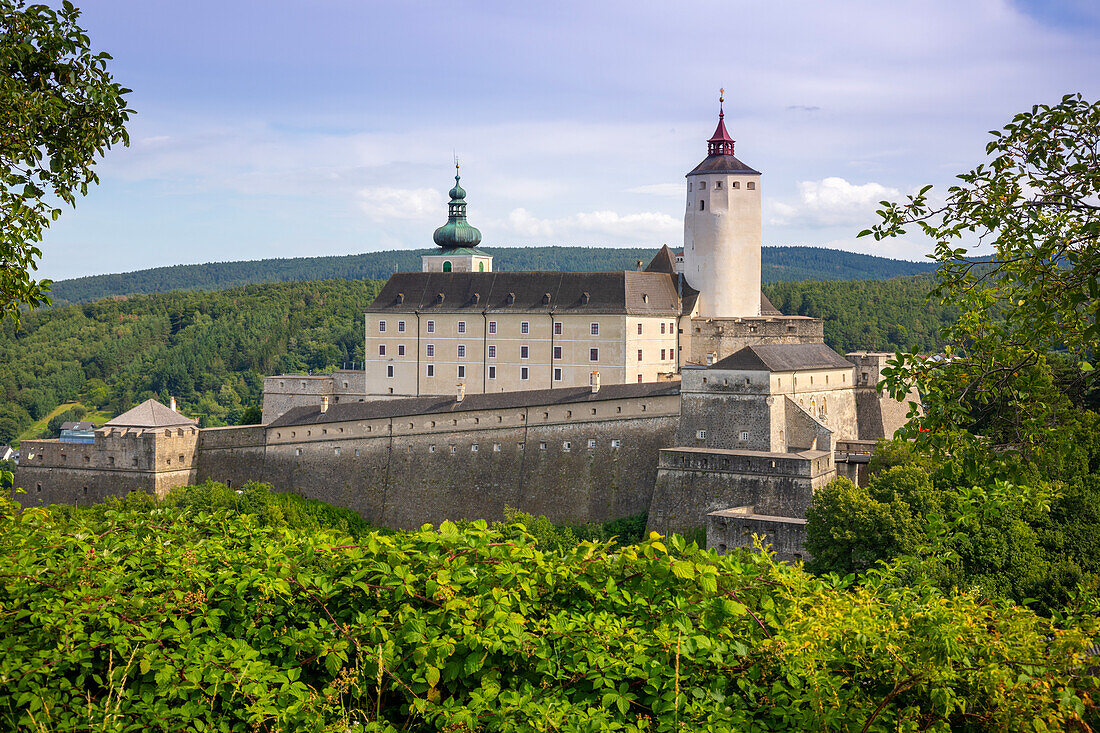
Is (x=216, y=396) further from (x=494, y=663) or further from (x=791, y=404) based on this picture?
(x=494, y=663)

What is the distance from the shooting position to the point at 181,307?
13625 cm

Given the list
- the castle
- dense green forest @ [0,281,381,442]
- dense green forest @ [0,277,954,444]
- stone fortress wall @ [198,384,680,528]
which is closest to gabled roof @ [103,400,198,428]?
the castle

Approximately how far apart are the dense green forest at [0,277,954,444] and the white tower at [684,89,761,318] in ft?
145

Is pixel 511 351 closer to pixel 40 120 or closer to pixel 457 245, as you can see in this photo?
pixel 457 245

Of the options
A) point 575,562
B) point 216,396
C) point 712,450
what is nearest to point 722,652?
point 575,562

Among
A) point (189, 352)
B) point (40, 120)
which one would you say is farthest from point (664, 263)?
point (189, 352)

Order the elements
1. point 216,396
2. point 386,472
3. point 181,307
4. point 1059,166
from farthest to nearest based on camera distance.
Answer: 1. point 181,307
2. point 216,396
3. point 386,472
4. point 1059,166

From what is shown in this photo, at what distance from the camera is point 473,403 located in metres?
40.6

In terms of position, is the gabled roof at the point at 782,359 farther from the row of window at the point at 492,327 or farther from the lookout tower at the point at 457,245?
the lookout tower at the point at 457,245

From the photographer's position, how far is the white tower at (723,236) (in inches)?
1860

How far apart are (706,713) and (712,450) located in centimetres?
2809

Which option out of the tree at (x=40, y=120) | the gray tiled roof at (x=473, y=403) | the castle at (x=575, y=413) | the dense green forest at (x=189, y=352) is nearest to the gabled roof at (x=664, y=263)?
the castle at (x=575, y=413)

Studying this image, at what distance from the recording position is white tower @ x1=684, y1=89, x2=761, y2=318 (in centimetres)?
4725

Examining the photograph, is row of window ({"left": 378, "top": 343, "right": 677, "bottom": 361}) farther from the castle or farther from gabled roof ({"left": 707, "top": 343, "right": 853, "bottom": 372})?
gabled roof ({"left": 707, "top": 343, "right": 853, "bottom": 372})
